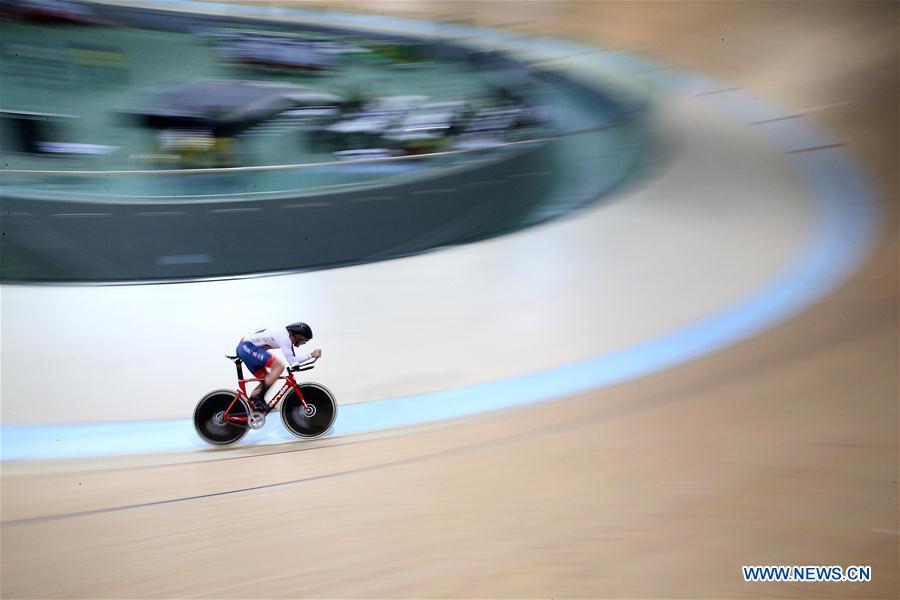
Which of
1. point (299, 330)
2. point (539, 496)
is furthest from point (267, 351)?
point (539, 496)

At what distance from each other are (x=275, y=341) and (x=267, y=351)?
0.19ft

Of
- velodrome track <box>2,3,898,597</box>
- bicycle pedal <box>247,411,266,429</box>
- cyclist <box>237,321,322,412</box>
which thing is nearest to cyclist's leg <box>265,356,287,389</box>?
cyclist <box>237,321,322,412</box>

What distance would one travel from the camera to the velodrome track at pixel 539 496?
2488 mm

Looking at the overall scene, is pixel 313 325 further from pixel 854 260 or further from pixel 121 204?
pixel 854 260

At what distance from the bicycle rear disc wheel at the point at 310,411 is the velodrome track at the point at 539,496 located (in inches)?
3.8

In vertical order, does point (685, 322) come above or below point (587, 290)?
below

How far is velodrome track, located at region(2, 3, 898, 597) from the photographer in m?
2.49

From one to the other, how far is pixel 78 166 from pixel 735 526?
4.98 metres

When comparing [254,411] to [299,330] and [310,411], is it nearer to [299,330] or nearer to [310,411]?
[310,411]

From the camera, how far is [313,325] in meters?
4.21

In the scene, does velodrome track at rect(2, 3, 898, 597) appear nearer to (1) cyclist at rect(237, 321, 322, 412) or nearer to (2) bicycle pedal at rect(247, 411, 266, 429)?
(2) bicycle pedal at rect(247, 411, 266, 429)

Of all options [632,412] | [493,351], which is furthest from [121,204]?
[632,412]

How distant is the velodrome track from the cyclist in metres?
0.31

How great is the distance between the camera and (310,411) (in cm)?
307
